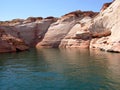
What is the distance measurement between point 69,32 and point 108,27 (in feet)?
53.4

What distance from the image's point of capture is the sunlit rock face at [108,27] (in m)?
52.2

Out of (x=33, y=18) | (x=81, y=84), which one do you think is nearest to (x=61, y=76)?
(x=81, y=84)

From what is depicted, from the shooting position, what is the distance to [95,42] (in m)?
62.8

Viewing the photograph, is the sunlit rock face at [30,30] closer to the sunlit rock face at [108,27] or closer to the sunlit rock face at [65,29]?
the sunlit rock face at [65,29]

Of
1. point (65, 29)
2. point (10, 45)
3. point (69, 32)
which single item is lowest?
point (10, 45)

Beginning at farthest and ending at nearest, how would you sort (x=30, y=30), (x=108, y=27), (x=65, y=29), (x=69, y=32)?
(x=30, y=30), (x=65, y=29), (x=69, y=32), (x=108, y=27)

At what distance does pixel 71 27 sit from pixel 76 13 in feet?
26.4

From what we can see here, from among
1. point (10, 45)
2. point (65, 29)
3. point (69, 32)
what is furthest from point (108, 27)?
point (10, 45)

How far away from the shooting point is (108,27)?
64125 millimetres

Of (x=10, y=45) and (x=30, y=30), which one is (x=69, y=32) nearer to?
(x=30, y=30)

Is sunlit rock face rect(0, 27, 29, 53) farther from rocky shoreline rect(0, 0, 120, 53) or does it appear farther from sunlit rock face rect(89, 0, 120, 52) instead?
sunlit rock face rect(89, 0, 120, 52)

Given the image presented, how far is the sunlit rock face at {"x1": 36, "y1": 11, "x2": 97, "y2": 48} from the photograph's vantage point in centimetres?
7475

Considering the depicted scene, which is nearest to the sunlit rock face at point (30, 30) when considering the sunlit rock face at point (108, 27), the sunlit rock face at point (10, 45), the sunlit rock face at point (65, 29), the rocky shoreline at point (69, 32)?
the rocky shoreline at point (69, 32)

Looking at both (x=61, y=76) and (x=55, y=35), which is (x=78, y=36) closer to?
(x=55, y=35)
